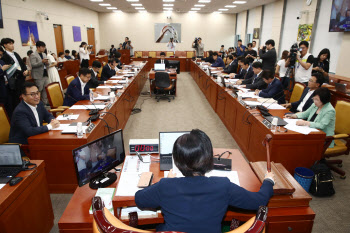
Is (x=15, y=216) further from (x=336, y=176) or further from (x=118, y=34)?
(x=118, y=34)

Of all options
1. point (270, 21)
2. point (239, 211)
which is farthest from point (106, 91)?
point (270, 21)

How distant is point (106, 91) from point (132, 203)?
123 inches

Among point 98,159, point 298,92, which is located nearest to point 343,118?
point 298,92

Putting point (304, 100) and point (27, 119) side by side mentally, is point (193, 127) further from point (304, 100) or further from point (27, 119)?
point (27, 119)

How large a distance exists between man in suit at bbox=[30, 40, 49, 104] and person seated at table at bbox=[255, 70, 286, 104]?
14.6ft

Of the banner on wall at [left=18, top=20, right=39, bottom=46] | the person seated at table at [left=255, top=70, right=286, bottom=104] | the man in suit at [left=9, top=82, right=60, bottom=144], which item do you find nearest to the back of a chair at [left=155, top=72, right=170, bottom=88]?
the person seated at table at [left=255, top=70, right=286, bottom=104]

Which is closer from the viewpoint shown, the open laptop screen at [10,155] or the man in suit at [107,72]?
the open laptop screen at [10,155]

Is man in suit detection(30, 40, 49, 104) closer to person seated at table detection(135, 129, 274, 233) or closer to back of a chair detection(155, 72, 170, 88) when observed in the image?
back of a chair detection(155, 72, 170, 88)

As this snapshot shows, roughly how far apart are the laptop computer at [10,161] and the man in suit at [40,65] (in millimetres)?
3793

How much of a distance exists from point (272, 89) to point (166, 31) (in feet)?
37.4

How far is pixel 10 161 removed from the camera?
5.71 feet

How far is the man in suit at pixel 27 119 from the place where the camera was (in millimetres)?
2348

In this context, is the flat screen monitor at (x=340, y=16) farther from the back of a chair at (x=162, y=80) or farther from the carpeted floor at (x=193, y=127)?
the back of a chair at (x=162, y=80)

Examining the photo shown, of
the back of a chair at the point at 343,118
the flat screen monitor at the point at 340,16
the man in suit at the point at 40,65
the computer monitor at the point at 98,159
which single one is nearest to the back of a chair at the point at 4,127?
the computer monitor at the point at 98,159
